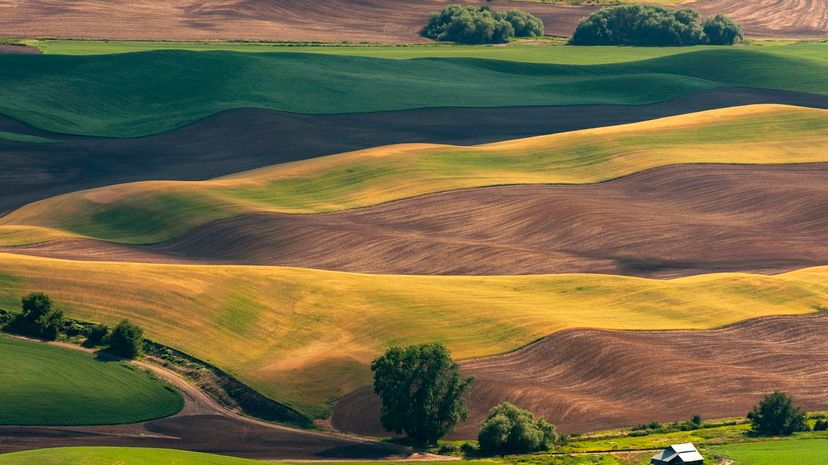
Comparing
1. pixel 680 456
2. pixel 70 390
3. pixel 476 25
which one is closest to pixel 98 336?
pixel 70 390

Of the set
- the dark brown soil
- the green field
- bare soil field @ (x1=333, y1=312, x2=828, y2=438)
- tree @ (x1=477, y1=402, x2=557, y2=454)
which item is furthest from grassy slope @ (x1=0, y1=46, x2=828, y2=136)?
the green field

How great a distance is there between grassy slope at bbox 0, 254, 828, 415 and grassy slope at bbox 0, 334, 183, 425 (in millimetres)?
4816

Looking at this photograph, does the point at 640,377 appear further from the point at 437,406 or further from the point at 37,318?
the point at 37,318

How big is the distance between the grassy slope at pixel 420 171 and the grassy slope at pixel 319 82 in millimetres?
16940

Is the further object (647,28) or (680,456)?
(647,28)

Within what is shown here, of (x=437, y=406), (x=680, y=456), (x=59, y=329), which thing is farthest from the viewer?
(x=59, y=329)

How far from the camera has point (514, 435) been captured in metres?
71.4

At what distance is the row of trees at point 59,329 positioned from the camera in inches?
3206

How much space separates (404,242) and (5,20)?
8561 centimetres

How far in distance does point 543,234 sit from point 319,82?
49.3 metres

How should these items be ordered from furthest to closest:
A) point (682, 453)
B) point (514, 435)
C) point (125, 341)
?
point (125, 341)
point (514, 435)
point (682, 453)

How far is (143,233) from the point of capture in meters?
108

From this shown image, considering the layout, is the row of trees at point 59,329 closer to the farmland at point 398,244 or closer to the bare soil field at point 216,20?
the farmland at point 398,244

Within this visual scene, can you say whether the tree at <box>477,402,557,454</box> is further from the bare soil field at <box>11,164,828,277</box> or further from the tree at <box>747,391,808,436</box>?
the bare soil field at <box>11,164,828,277</box>
